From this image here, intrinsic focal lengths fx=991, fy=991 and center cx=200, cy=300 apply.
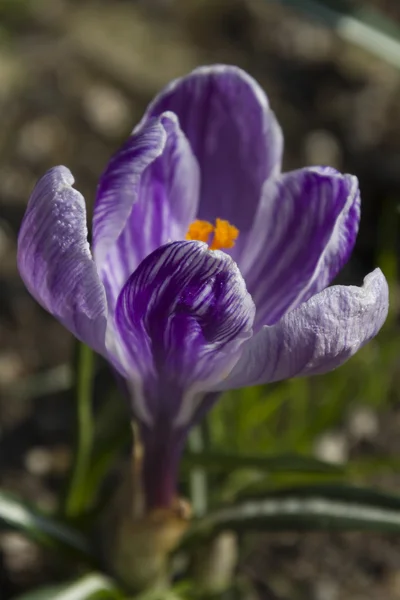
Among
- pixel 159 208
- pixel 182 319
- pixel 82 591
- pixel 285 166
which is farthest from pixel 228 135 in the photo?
pixel 285 166

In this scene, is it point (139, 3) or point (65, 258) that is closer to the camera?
point (65, 258)

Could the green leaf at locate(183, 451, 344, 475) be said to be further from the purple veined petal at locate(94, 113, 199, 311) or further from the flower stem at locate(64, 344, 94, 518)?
the purple veined petal at locate(94, 113, 199, 311)

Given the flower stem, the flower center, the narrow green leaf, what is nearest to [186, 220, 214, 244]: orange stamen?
the flower center

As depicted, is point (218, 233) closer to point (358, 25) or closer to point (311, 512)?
point (311, 512)

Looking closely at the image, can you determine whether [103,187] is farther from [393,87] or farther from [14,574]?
[393,87]

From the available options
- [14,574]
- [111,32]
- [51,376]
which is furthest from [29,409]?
[111,32]

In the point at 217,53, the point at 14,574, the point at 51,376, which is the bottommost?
the point at 14,574

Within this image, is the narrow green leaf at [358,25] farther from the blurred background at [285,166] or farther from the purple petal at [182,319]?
the purple petal at [182,319]

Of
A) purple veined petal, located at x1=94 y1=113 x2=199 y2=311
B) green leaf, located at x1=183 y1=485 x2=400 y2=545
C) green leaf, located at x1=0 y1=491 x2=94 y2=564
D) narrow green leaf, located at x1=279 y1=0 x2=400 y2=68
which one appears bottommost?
green leaf, located at x1=0 y1=491 x2=94 y2=564
